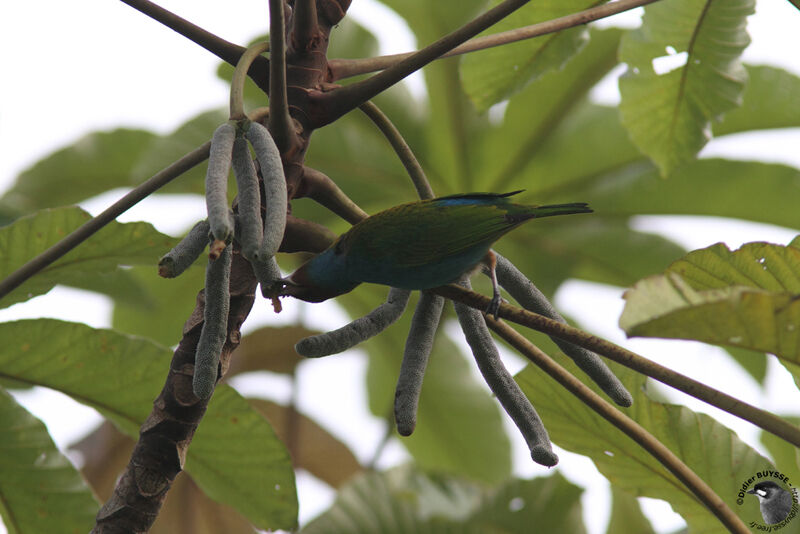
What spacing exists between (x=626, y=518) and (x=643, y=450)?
0.85 metres

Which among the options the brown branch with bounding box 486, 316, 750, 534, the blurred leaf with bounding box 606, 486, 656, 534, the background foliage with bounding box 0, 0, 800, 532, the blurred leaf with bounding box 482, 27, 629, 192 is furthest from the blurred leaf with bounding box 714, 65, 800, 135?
the brown branch with bounding box 486, 316, 750, 534

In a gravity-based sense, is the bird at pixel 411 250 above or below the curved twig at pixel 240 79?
below

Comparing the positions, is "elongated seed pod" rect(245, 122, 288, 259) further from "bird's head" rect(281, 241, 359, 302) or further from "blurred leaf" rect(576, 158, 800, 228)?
"blurred leaf" rect(576, 158, 800, 228)

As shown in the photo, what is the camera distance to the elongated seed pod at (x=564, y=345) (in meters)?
1.48

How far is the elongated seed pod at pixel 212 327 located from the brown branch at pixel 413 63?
0.50 metres

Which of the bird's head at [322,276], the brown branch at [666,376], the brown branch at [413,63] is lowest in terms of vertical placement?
the brown branch at [666,376]

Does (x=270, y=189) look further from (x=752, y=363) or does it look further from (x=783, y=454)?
(x=752, y=363)

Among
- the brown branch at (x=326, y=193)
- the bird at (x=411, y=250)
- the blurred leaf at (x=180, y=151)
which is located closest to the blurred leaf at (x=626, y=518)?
the bird at (x=411, y=250)

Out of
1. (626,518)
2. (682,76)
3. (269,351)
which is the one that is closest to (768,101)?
(682,76)

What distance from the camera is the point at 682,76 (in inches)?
101

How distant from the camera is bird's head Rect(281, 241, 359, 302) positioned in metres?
1.51

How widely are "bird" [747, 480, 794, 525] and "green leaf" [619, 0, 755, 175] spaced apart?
1.12m

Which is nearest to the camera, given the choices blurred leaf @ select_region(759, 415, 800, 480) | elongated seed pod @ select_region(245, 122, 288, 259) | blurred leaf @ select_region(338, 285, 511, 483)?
elongated seed pod @ select_region(245, 122, 288, 259)

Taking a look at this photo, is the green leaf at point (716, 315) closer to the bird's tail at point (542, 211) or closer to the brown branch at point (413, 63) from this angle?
the bird's tail at point (542, 211)
